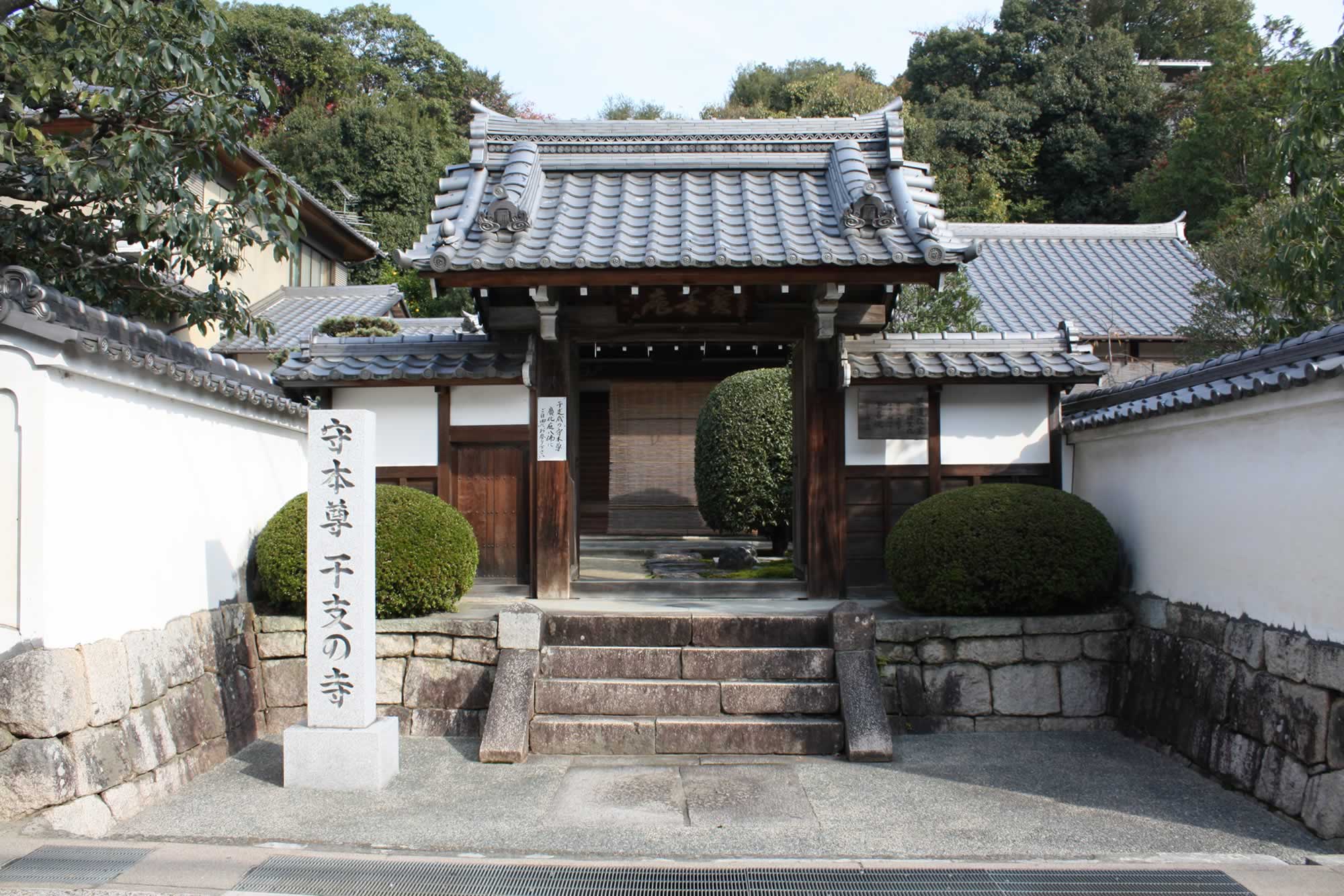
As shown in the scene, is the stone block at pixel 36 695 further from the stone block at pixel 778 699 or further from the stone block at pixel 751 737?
the stone block at pixel 778 699

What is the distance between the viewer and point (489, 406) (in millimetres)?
9594

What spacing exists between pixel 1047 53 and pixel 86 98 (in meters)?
35.6

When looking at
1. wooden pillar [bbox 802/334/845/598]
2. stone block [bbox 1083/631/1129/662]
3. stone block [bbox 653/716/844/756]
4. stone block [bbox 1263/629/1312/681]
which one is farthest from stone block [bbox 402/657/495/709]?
stone block [bbox 1263/629/1312/681]

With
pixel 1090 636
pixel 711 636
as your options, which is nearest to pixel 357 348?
pixel 711 636

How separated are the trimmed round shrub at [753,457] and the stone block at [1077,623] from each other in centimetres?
737

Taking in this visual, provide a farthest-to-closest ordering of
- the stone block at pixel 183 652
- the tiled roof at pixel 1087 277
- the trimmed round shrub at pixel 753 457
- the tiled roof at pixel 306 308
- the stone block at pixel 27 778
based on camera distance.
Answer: the tiled roof at pixel 306 308
the tiled roof at pixel 1087 277
the trimmed round shrub at pixel 753 457
the stone block at pixel 183 652
the stone block at pixel 27 778

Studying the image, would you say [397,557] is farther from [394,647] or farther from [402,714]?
[402,714]

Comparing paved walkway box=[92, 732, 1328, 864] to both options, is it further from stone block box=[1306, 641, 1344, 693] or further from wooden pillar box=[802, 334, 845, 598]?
wooden pillar box=[802, 334, 845, 598]

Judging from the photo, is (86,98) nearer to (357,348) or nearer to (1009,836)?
(357,348)

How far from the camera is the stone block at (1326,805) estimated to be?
206 inches

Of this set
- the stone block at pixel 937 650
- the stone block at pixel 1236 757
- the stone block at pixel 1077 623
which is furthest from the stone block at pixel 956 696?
the stone block at pixel 1236 757

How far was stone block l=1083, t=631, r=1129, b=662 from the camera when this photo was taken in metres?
7.96

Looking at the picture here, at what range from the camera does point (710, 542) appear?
56.5 ft

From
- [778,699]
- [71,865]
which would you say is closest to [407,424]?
[778,699]
